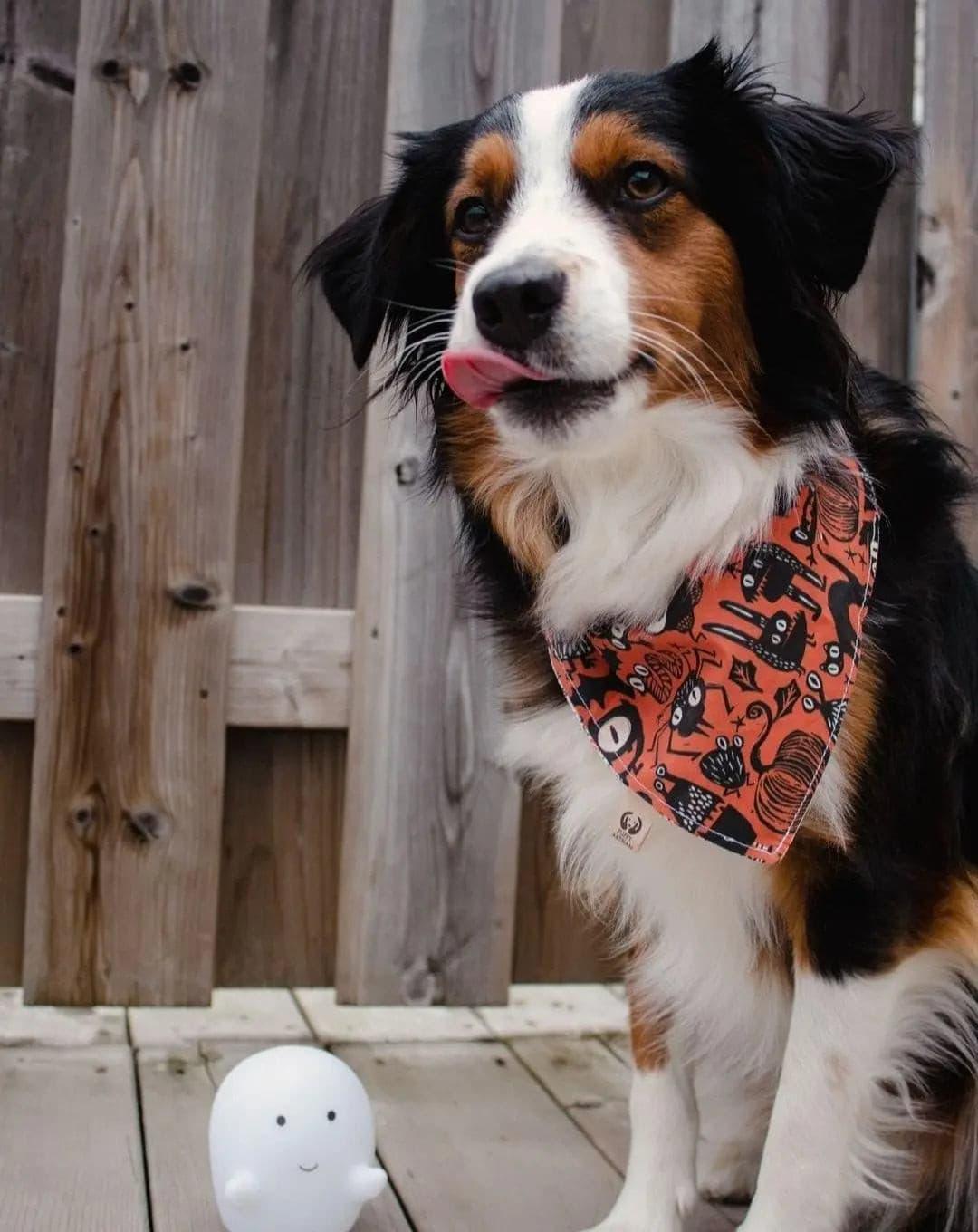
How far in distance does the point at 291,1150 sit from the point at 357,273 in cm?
115

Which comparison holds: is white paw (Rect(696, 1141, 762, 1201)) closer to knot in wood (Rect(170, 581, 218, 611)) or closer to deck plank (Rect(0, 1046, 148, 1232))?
deck plank (Rect(0, 1046, 148, 1232))

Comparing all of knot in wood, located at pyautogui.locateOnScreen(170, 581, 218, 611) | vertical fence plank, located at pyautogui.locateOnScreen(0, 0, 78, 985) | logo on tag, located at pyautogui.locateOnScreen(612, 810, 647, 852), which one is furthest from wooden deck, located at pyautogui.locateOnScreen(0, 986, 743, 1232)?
knot in wood, located at pyautogui.locateOnScreen(170, 581, 218, 611)

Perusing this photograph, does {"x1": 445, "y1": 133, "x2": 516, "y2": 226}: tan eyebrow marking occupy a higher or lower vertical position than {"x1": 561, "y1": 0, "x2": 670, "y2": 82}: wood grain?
lower

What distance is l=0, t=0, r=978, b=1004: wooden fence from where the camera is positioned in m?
2.49

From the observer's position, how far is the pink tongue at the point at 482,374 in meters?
1.61

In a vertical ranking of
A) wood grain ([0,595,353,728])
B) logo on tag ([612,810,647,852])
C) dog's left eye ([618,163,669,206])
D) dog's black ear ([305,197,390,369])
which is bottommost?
logo on tag ([612,810,647,852])

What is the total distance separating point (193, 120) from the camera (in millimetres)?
2498

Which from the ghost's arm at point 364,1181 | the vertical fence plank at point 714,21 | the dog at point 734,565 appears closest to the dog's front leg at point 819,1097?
the dog at point 734,565

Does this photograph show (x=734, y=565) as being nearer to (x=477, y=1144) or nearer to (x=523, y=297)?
(x=523, y=297)

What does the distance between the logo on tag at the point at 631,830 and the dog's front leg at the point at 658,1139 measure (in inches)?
11.4

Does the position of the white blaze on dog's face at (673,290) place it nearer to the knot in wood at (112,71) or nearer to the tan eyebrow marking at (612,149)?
the tan eyebrow marking at (612,149)

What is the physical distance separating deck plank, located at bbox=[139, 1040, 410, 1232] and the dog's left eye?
1.31 metres

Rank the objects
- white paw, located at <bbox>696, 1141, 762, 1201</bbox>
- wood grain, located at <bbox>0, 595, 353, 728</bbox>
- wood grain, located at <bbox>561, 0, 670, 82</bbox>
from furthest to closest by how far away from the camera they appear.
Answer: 1. wood grain, located at <bbox>561, 0, 670, 82</bbox>
2. wood grain, located at <bbox>0, 595, 353, 728</bbox>
3. white paw, located at <bbox>696, 1141, 762, 1201</bbox>

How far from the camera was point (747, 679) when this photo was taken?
1.68 m
